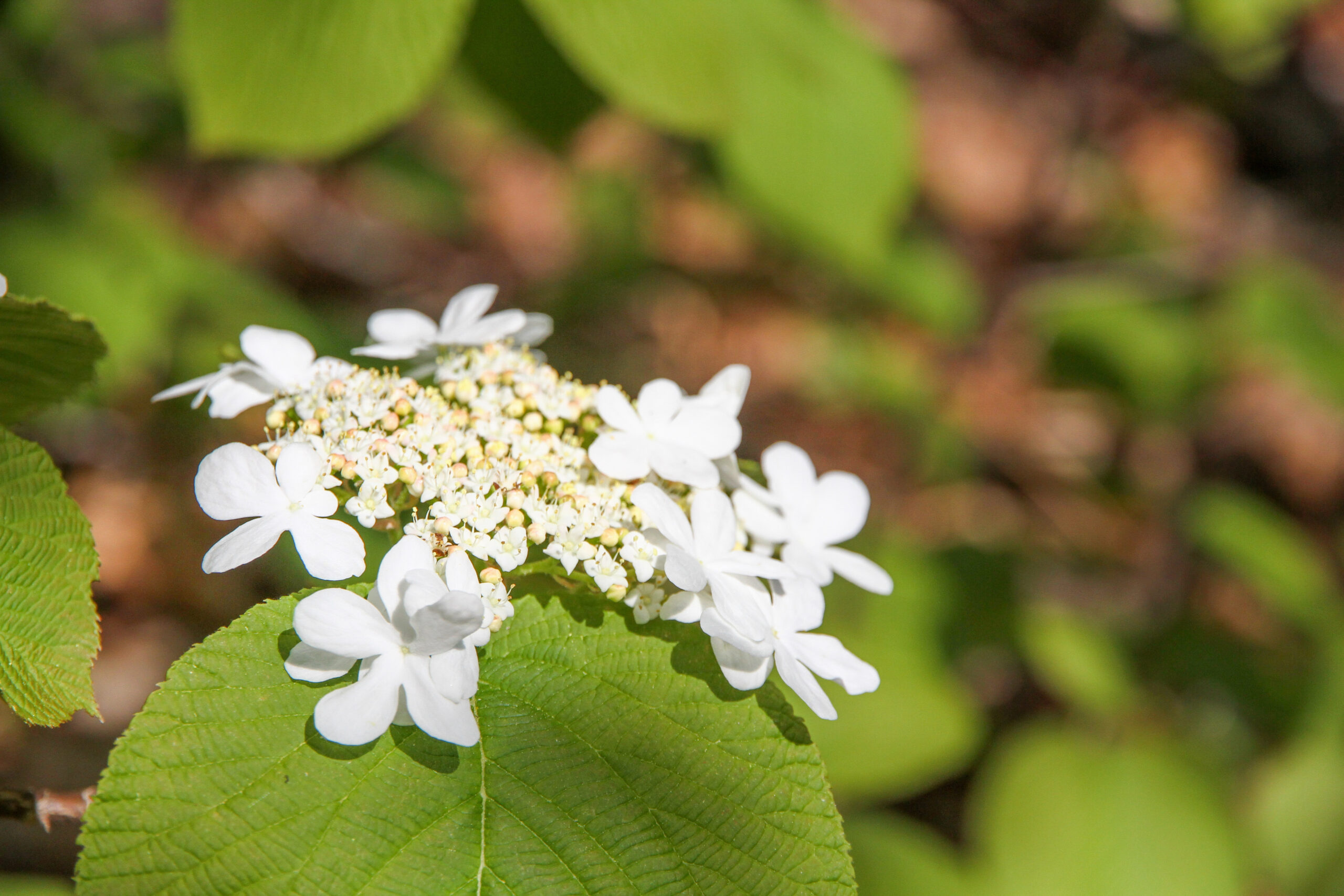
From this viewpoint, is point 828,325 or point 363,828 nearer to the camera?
point 363,828

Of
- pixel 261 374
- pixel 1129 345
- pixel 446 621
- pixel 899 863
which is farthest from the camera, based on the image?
pixel 1129 345

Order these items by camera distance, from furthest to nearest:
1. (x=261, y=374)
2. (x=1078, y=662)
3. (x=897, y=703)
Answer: (x=1078, y=662) < (x=897, y=703) < (x=261, y=374)

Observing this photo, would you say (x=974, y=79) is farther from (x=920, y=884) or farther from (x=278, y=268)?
(x=920, y=884)

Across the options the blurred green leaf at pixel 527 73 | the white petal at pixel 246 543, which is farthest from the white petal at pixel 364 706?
the blurred green leaf at pixel 527 73

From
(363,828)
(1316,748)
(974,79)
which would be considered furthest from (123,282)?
(974,79)

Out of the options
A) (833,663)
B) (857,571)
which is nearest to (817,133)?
(857,571)

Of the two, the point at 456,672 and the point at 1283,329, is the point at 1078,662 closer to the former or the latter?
the point at 1283,329

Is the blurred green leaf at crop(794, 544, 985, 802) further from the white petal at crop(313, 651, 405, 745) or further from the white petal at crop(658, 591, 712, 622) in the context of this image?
the white petal at crop(313, 651, 405, 745)
